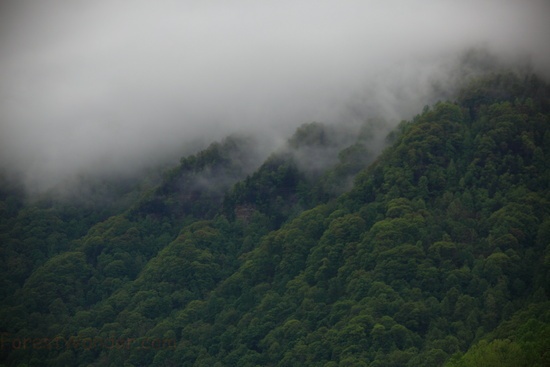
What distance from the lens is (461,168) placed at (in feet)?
589

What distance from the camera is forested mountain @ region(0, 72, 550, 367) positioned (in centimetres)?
16212

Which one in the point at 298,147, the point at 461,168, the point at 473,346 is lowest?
the point at 473,346

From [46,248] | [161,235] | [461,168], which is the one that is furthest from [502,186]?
[46,248]

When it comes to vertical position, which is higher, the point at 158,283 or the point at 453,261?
the point at 158,283

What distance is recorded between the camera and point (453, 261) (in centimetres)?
16800

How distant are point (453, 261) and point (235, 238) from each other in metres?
30.9

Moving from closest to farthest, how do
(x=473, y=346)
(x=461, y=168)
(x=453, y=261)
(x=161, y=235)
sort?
(x=473, y=346) → (x=453, y=261) → (x=461, y=168) → (x=161, y=235)

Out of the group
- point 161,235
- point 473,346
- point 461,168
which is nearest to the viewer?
point 473,346

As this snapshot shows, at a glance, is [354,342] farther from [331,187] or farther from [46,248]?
[46,248]

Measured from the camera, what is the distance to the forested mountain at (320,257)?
162125 mm

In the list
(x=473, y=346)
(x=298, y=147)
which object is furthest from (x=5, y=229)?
(x=473, y=346)

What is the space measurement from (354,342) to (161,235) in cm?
3944

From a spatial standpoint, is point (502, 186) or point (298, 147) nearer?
point (502, 186)

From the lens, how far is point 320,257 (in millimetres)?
174875
